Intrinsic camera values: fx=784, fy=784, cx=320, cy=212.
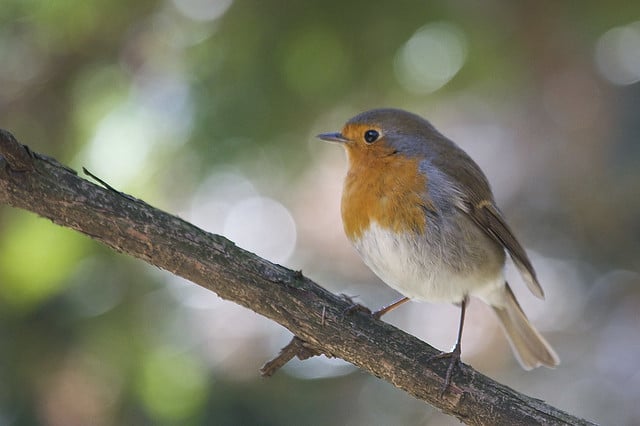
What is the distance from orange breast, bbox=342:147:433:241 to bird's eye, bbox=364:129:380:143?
0.12 meters

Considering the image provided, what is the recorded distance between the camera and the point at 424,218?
314 centimetres

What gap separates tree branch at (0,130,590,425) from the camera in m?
2.34

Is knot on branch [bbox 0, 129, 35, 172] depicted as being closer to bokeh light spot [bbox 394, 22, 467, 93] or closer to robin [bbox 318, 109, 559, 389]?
robin [bbox 318, 109, 559, 389]

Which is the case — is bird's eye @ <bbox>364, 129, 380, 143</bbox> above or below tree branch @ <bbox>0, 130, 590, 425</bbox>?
above

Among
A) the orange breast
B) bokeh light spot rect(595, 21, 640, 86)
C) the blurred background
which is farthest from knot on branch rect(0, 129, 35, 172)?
bokeh light spot rect(595, 21, 640, 86)

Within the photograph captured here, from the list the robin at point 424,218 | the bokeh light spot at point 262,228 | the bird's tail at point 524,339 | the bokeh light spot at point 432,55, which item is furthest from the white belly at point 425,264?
the bokeh light spot at point 432,55

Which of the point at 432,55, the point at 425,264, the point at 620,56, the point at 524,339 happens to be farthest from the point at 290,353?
the point at 620,56

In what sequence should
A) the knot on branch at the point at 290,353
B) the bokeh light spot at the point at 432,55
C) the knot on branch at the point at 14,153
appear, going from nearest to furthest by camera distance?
the knot on branch at the point at 14,153 < the knot on branch at the point at 290,353 < the bokeh light spot at the point at 432,55

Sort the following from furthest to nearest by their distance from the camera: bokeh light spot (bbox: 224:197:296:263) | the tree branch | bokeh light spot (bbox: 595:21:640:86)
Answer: bokeh light spot (bbox: 595:21:640:86), bokeh light spot (bbox: 224:197:296:263), the tree branch

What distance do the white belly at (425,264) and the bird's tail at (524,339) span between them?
430mm

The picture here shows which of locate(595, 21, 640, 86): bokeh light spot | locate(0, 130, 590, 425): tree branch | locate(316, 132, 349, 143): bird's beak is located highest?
locate(595, 21, 640, 86): bokeh light spot

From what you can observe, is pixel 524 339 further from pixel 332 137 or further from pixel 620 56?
pixel 620 56

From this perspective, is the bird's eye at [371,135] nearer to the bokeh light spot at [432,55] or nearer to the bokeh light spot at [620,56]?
the bokeh light spot at [432,55]

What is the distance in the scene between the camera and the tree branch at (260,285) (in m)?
2.34
